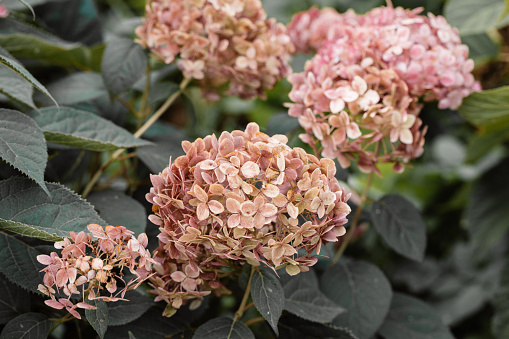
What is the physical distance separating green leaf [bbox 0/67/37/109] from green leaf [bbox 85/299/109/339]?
0.30 meters

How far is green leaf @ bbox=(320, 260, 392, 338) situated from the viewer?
69cm

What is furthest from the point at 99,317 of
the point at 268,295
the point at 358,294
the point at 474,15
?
the point at 474,15

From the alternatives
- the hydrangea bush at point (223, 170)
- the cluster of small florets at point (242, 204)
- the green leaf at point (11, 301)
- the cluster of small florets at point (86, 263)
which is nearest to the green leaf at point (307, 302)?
the hydrangea bush at point (223, 170)

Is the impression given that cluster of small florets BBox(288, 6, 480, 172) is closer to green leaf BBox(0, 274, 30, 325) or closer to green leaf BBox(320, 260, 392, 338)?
green leaf BBox(320, 260, 392, 338)

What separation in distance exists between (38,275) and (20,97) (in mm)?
252

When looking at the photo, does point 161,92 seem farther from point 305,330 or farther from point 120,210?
point 305,330

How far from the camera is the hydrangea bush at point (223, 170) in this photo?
50cm

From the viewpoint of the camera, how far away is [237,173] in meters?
0.48

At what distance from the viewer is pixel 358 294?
0.72 meters

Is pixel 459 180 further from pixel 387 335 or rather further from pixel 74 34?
pixel 74 34

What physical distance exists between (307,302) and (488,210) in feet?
2.45

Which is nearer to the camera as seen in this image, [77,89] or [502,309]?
[77,89]

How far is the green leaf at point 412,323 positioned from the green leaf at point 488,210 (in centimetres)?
46

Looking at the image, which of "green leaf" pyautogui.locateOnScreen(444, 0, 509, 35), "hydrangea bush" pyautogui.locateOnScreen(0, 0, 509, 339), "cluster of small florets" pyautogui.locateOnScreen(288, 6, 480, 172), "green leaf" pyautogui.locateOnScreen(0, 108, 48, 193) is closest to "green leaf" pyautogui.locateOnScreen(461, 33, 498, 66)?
"hydrangea bush" pyautogui.locateOnScreen(0, 0, 509, 339)
